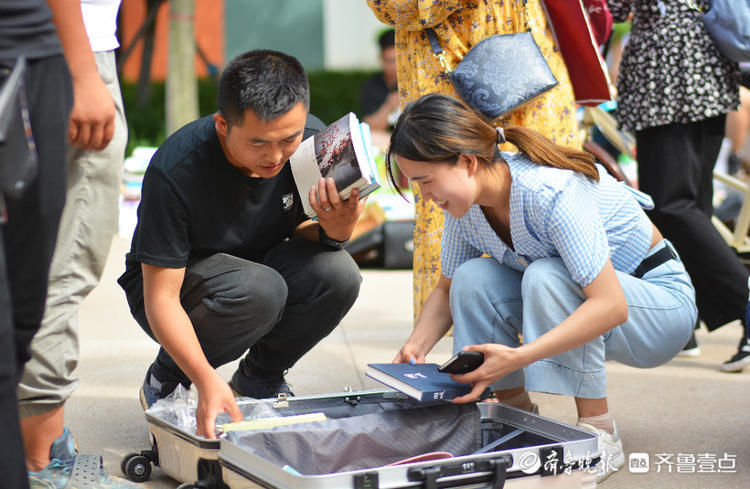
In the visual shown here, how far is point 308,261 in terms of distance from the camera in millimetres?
2652

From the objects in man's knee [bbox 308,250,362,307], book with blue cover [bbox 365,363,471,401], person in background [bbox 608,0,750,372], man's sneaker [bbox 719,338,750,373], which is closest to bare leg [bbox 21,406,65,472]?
book with blue cover [bbox 365,363,471,401]

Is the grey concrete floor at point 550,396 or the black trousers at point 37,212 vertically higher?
the black trousers at point 37,212

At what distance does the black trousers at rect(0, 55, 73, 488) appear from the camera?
59.4 inches

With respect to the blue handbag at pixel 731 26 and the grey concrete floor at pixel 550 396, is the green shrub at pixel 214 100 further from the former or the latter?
the blue handbag at pixel 731 26

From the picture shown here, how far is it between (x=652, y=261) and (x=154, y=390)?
140cm

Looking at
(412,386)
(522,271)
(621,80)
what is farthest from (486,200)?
(621,80)

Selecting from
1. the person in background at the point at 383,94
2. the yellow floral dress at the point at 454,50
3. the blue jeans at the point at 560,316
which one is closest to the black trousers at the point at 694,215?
the yellow floral dress at the point at 454,50

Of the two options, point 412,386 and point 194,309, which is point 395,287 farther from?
point 412,386

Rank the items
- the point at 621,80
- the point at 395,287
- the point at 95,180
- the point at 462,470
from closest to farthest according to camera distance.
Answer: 1. the point at 462,470
2. the point at 95,180
3. the point at 621,80
4. the point at 395,287

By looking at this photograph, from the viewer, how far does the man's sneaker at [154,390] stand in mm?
2584

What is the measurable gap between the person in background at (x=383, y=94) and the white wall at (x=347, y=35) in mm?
5380

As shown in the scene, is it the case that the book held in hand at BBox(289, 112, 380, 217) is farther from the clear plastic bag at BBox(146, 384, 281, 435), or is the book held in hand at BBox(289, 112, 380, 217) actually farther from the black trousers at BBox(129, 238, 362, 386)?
the clear plastic bag at BBox(146, 384, 281, 435)

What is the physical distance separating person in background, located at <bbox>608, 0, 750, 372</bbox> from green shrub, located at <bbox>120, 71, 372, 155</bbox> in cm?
635

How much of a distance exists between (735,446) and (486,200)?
3.20ft
